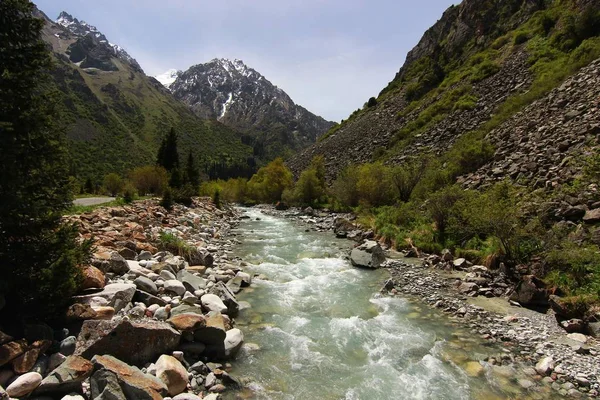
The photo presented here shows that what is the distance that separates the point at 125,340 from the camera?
6516 mm

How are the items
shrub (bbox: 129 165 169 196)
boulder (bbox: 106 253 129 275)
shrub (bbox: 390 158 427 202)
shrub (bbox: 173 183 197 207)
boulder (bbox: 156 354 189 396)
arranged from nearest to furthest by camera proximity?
boulder (bbox: 156 354 189 396) → boulder (bbox: 106 253 129 275) → shrub (bbox: 390 158 427 202) → shrub (bbox: 173 183 197 207) → shrub (bbox: 129 165 169 196)

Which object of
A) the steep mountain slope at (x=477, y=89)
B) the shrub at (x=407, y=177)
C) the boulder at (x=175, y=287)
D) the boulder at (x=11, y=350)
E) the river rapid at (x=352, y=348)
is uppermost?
the steep mountain slope at (x=477, y=89)

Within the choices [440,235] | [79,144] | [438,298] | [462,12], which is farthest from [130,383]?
[79,144]

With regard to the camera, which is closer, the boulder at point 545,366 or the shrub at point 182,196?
the boulder at point 545,366

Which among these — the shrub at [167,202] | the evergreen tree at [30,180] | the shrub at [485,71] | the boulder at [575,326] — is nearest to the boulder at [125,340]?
the evergreen tree at [30,180]

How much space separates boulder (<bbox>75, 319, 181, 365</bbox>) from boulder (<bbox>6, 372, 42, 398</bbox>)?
0.89 meters

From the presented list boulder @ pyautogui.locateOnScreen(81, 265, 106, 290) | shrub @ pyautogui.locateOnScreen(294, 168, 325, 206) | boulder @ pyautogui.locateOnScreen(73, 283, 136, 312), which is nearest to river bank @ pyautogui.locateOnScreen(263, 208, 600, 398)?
boulder @ pyautogui.locateOnScreen(73, 283, 136, 312)

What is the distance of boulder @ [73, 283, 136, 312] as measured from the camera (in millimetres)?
7720

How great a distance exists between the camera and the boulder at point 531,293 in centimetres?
1082

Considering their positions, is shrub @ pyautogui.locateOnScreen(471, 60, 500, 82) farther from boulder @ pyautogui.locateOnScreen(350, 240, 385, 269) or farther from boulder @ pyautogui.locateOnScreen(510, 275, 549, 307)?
boulder @ pyautogui.locateOnScreen(510, 275, 549, 307)

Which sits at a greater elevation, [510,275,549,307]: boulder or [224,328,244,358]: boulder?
[510,275,549,307]: boulder

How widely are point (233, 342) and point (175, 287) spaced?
10.7 ft

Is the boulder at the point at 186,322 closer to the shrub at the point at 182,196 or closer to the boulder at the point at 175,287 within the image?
the boulder at the point at 175,287

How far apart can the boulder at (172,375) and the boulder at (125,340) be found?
0.44 metres
